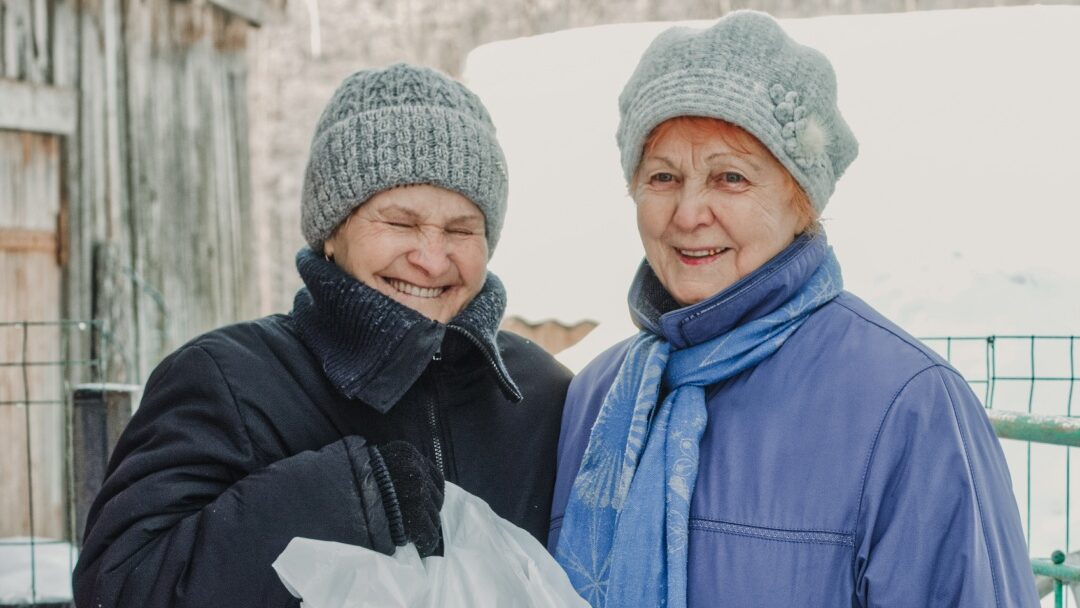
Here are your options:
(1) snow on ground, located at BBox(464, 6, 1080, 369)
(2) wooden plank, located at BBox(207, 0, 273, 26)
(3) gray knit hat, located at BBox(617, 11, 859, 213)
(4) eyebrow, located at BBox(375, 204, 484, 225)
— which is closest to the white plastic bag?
(4) eyebrow, located at BBox(375, 204, 484, 225)

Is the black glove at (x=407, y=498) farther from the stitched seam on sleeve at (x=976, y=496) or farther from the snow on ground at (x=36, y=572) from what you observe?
the snow on ground at (x=36, y=572)

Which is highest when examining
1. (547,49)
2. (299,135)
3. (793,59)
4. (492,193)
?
(547,49)

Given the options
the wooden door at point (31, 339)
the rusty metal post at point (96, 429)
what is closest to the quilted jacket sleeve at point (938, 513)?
the rusty metal post at point (96, 429)

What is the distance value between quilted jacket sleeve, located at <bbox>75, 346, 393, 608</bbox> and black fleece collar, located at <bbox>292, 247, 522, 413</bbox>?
0.57 feet

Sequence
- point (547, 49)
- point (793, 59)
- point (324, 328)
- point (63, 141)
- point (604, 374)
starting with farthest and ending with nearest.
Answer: point (547, 49), point (63, 141), point (604, 374), point (324, 328), point (793, 59)

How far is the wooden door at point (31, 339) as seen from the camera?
488 cm

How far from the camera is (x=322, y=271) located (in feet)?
6.74

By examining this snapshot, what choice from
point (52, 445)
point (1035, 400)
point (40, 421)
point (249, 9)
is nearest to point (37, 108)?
point (40, 421)

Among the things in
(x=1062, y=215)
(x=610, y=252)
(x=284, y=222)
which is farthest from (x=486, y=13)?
(x=1062, y=215)

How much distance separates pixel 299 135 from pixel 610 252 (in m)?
4.05

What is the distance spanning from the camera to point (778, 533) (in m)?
1.68

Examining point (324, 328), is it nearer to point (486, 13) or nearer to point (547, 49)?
point (486, 13)

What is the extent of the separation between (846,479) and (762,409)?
0.19 meters

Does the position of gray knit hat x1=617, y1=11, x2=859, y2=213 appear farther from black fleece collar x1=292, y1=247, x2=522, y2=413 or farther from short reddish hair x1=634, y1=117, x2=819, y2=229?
black fleece collar x1=292, y1=247, x2=522, y2=413
